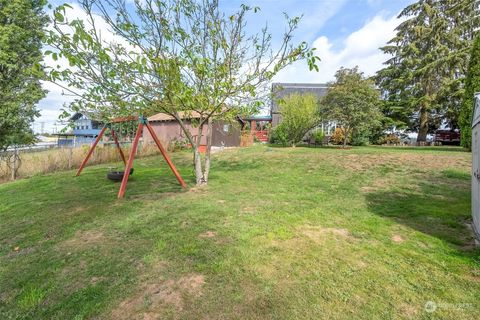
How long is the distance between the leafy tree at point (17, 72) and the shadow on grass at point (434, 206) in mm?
13844

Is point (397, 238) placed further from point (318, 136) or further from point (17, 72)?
point (318, 136)

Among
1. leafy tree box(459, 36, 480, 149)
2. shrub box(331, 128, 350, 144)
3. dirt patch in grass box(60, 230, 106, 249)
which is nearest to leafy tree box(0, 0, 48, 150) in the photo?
dirt patch in grass box(60, 230, 106, 249)

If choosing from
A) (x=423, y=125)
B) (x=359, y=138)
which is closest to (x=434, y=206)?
(x=359, y=138)

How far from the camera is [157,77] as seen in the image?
19.1 ft

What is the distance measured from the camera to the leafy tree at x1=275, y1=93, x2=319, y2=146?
17.9 meters

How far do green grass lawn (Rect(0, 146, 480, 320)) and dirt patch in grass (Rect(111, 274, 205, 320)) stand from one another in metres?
0.01

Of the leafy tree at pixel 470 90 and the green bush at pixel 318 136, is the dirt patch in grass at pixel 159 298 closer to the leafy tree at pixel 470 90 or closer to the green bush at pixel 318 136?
the leafy tree at pixel 470 90

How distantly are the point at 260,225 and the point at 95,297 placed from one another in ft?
8.27

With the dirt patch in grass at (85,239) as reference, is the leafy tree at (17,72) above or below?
above

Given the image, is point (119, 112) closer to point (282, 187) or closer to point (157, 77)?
point (157, 77)

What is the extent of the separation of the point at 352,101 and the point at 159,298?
16.5 meters

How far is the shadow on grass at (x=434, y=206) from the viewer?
4.11 meters

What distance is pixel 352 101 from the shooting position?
16188mm

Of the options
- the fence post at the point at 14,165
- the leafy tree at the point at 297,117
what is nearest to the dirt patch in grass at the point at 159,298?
the fence post at the point at 14,165
